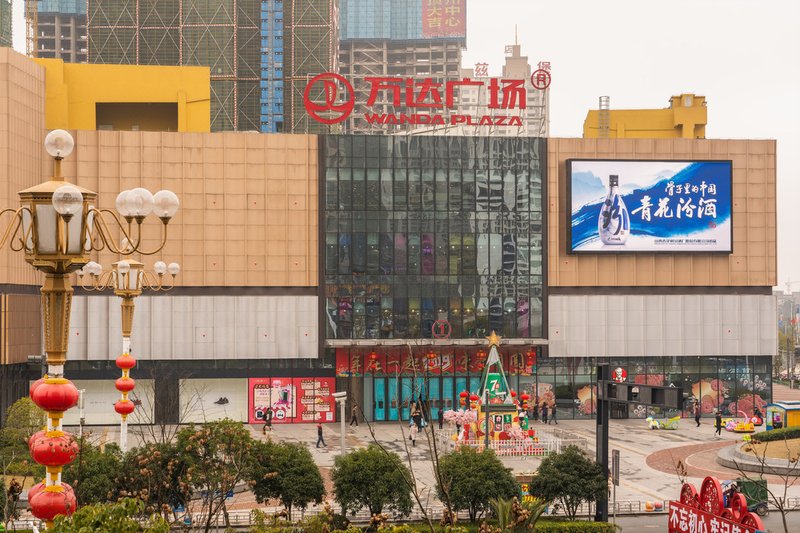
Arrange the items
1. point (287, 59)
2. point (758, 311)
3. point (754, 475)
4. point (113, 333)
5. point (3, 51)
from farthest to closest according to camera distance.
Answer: point (287, 59)
point (758, 311)
point (113, 333)
point (3, 51)
point (754, 475)

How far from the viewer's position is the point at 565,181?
85.2m

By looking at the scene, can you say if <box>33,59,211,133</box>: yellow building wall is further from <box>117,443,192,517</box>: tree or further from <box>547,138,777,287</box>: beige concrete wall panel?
<box>117,443,192,517</box>: tree

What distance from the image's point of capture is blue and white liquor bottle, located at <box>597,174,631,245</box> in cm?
8475

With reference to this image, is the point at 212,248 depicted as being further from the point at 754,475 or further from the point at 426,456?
the point at 754,475

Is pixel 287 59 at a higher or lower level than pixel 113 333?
higher

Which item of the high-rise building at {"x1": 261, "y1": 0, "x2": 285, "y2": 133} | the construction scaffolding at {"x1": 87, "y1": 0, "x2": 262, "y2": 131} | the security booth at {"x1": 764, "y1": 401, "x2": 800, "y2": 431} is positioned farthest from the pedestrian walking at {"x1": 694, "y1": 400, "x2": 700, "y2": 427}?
the high-rise building at {"x1": 261, "y1": 0, "x2": 285, "y2": 133}

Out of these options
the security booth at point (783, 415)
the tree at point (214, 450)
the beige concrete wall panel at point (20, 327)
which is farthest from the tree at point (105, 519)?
the beige concrete wall panel at point (20, 327)

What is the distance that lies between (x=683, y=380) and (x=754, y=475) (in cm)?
2825

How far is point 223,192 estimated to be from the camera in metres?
82.3

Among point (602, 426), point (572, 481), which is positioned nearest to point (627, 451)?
point (572, 481)

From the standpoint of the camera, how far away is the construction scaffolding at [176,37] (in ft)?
480

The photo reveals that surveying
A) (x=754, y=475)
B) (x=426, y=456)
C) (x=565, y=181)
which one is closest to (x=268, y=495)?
(x=426, y=456)

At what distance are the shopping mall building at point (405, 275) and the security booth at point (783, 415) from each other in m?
14.7

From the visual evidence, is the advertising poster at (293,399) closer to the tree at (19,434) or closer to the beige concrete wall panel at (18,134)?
the beige concrete wall panel at (18,134)
